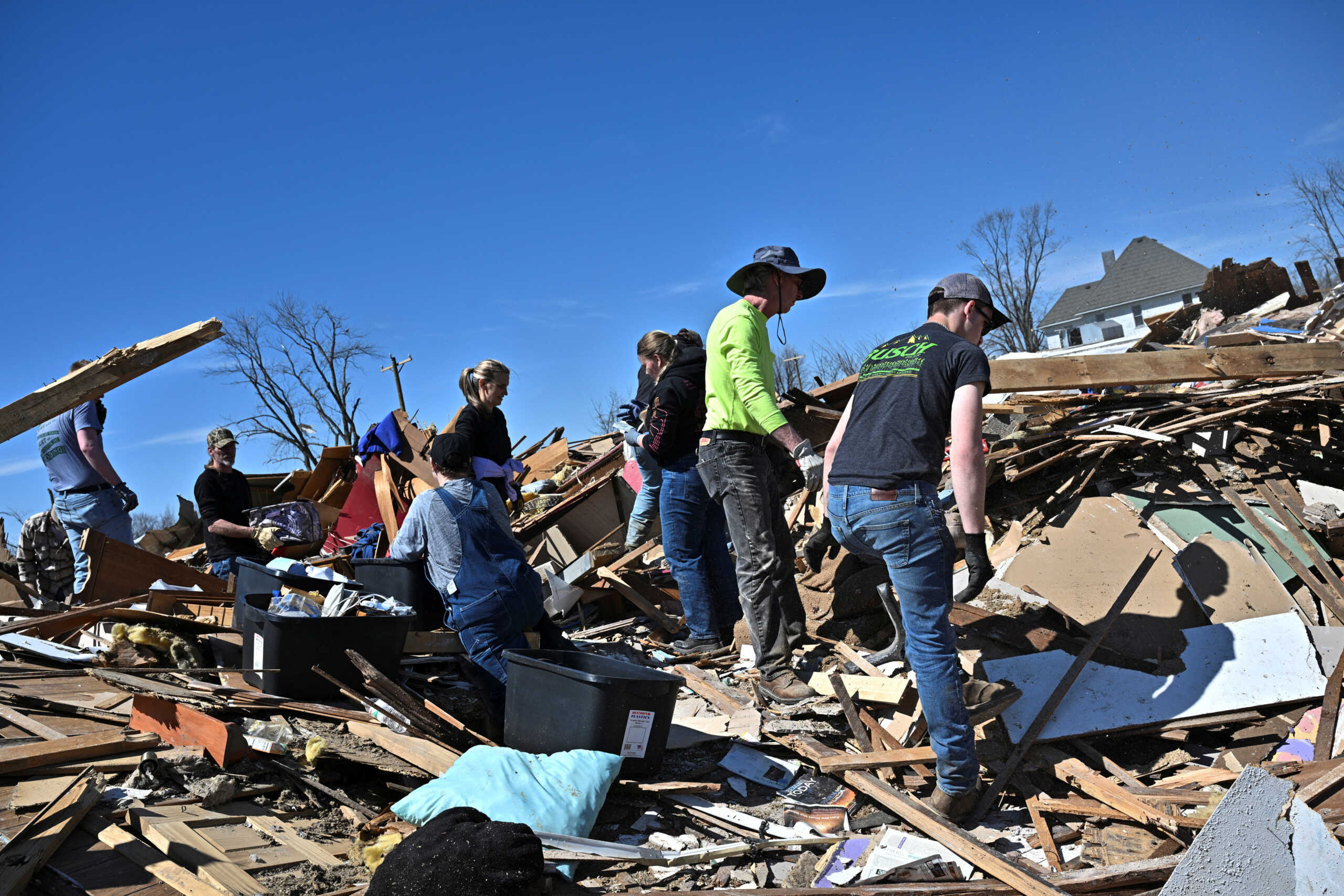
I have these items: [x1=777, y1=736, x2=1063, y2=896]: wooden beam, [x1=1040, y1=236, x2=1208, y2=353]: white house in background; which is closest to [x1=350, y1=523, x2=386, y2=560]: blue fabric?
[x1=777, y1=736, x2=1063, y2=896]: wooden beam

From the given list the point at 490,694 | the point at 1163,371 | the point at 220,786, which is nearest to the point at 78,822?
the point at 220,786

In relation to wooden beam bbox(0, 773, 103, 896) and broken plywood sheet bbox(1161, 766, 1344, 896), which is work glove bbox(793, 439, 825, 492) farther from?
wooden beam bbox(0, 773, 103, 896)

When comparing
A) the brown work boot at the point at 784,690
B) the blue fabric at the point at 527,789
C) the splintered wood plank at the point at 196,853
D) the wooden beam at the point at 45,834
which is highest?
the wooden beam at the point at 45,834

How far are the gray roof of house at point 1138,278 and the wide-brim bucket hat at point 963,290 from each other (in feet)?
147

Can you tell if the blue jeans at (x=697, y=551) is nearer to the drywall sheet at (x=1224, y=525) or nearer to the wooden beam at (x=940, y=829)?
the wooden beam at (x=940, y=829)

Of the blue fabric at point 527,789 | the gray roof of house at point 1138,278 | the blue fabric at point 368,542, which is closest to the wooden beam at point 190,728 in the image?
the blue fabric at point 527,789

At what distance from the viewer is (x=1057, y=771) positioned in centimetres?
374

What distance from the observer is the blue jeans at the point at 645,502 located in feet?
21.7

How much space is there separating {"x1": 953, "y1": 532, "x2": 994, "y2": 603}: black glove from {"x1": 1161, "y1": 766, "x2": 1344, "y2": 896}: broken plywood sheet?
3.81 feet

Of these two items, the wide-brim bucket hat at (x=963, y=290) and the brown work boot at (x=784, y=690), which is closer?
the wide-brim bucket hat at (x=963, y=290)

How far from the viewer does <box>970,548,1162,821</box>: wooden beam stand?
3.67 m

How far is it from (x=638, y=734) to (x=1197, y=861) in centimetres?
198

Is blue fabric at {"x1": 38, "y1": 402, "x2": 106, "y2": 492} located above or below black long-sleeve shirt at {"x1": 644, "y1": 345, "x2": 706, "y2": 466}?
above

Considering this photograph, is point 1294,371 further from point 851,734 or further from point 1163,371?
point 851,734
